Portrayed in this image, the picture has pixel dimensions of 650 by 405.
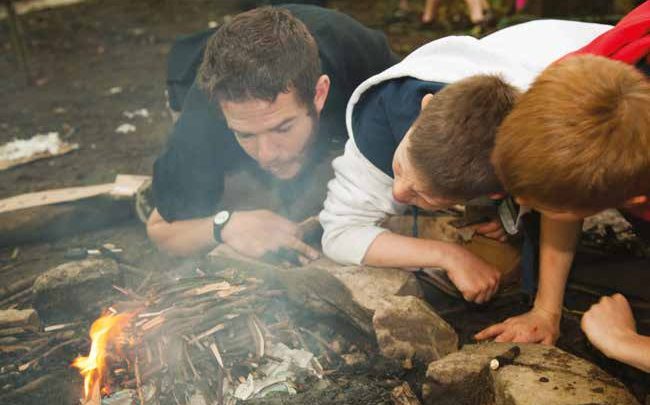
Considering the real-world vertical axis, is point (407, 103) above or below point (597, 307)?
above

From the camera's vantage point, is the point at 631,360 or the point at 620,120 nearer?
the point at 620,120

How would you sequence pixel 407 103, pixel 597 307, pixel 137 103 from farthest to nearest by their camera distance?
pixel 137 103 < pixel 407 103 < pixel 597 307

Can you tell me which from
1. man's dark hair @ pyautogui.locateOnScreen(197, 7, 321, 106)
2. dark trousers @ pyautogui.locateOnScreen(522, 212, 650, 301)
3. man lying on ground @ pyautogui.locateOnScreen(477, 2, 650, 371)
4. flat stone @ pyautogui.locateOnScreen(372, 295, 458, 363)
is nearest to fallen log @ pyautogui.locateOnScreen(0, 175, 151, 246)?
man's dark hair @ pyautogui.locateOnScreen(197, 7, 321, 106)

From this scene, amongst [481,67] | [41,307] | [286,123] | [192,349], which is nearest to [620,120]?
[481,67]

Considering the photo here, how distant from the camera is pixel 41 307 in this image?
306cm

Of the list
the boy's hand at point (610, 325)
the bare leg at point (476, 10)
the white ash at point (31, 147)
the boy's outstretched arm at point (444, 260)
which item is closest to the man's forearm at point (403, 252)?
the boy's outstretched arm at point (444, 260)

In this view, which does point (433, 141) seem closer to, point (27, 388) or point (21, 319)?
point (27, 388)

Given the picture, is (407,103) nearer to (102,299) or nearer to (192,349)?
(192,349)

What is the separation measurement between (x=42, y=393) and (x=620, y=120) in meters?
2.54

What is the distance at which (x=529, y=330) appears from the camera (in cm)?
259

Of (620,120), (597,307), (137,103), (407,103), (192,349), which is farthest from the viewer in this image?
(137,103)

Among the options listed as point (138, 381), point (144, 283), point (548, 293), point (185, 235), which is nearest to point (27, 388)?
point (138, 381)

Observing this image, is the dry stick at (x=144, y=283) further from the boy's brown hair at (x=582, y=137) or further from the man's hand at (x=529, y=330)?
the boy's brown hair at (x=582, y=137)

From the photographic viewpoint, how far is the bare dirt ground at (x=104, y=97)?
3.82 meters
